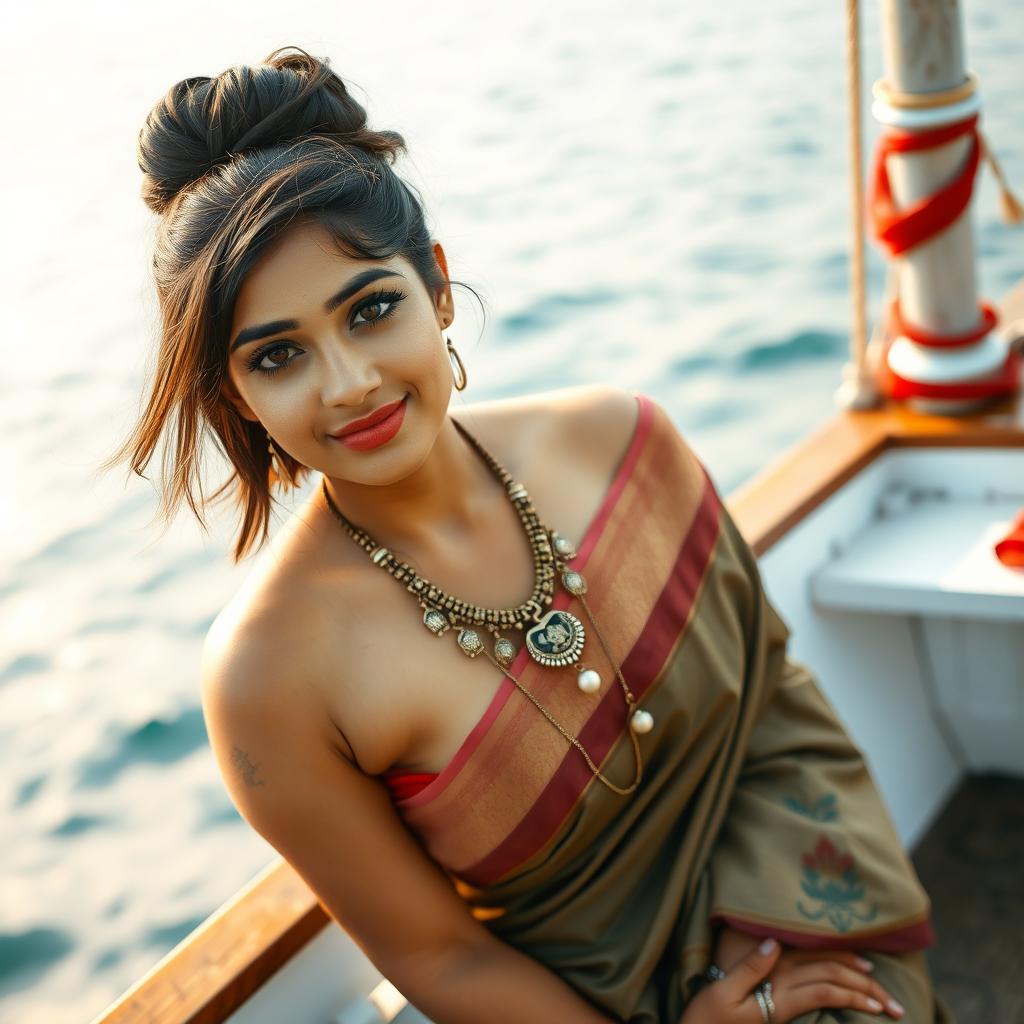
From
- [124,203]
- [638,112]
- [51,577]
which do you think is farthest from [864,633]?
[638,112]

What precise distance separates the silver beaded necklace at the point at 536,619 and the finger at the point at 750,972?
22 centimetres

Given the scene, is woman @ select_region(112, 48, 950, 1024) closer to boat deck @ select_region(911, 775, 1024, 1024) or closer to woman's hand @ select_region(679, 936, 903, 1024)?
woman's hand @ select_region(679, 936, 903, 1024)

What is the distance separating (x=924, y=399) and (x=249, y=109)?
1.56 m

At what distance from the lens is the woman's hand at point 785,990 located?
58.8 inches

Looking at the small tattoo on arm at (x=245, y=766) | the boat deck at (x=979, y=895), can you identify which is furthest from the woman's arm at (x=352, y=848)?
the boat deck at (x=979, y=895)

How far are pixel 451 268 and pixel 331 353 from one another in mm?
1759

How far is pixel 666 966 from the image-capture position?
157 cm

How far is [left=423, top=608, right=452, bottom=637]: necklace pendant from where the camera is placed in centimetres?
144

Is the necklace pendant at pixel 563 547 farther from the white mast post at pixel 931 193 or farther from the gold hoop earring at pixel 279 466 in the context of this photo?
the white mast post at pixel 931 193

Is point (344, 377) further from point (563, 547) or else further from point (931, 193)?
point (931, 193)

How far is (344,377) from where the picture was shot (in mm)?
1305

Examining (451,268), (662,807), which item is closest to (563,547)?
Answer: (662,807)

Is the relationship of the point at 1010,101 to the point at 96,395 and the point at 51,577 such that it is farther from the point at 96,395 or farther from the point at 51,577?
the point at 51,577

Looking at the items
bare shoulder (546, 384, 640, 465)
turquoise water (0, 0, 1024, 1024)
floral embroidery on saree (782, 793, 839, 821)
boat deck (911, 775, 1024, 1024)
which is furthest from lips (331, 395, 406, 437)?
boat deck (911, 775, 1024, 1024)
